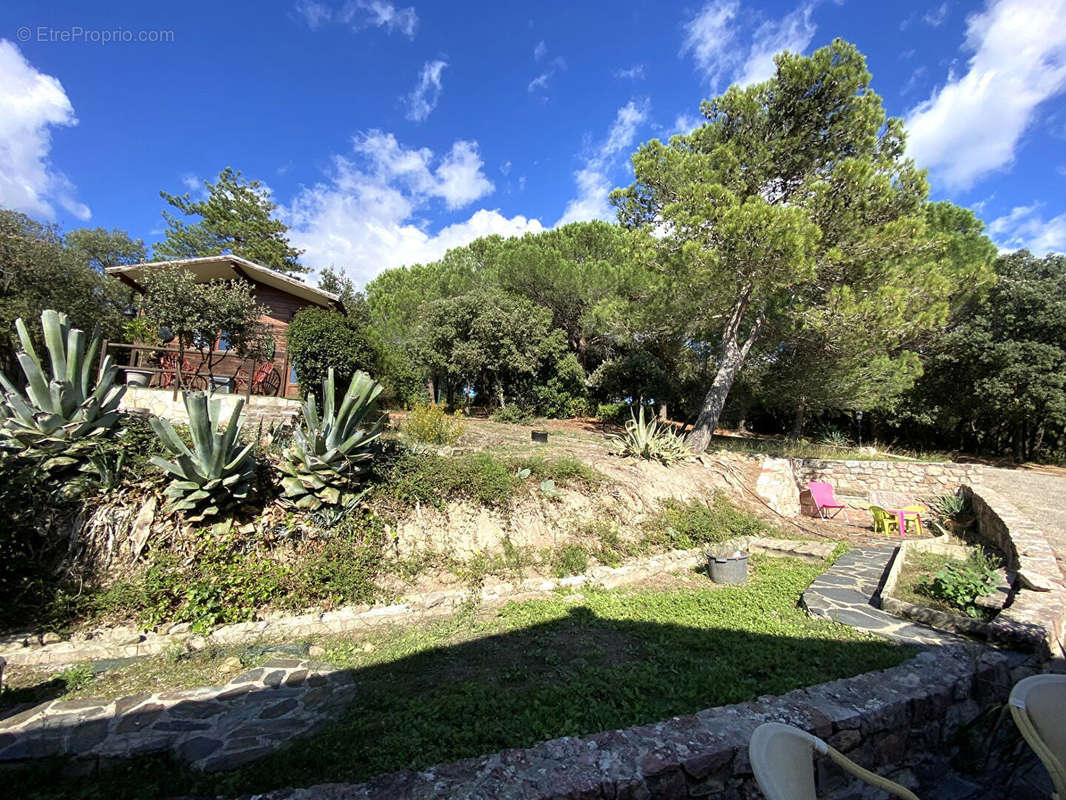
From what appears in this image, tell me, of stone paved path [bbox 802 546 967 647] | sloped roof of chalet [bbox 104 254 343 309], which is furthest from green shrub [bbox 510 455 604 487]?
sloped roof of chalet [bbox 104 254 343 309]

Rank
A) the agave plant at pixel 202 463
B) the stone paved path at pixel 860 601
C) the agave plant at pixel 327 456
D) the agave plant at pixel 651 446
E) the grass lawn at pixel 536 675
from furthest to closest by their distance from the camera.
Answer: the agave plant at pixel 651 446
the agave plant at pixel 327 456
the agave plant at pixel 202 463
the stone paved path at pixel 860 601
the grass lawn at pixel 536 675

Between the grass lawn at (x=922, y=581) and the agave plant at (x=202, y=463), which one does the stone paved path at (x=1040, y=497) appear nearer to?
the grass lawn at (x=922, y=581)

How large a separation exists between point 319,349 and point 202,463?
21.3 ft

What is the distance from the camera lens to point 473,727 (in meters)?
Answer: 2.42

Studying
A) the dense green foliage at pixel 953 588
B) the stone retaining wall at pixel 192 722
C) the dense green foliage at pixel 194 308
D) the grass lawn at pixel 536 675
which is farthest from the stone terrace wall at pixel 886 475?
the dense green foliage at pixel 194 308

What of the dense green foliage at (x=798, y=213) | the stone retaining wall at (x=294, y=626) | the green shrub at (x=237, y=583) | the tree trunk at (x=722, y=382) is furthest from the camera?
the tree trunk at (x=722, y=382)

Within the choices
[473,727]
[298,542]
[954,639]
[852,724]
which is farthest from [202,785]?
[954,639]

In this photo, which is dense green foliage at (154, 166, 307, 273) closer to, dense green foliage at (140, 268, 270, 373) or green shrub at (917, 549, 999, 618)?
dense green foliage at (140, 268, 270, 373)

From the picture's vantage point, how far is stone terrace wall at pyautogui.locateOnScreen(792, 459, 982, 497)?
29.7 ft

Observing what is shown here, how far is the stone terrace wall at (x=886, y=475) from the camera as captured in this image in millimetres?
9047

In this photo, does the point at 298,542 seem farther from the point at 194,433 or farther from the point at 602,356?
the point at 602,356

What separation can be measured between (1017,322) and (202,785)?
21.4m

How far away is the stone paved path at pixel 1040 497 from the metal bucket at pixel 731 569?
352 cm

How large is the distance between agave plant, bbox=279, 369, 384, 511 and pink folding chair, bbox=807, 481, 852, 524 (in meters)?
8.40
